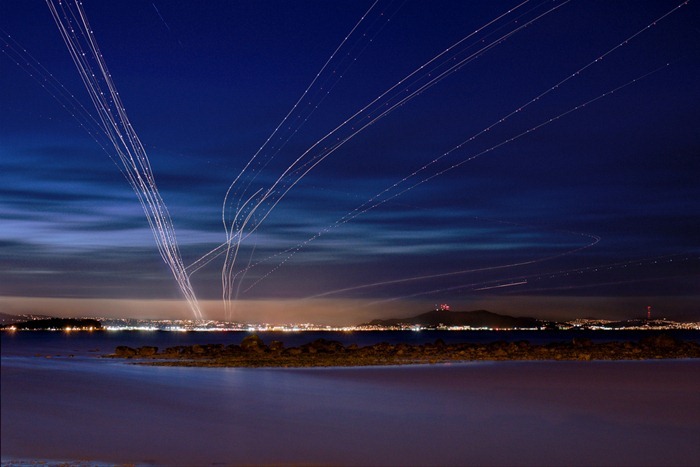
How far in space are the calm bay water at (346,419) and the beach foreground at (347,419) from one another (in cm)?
4

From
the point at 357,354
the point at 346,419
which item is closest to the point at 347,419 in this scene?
the point at 346,419

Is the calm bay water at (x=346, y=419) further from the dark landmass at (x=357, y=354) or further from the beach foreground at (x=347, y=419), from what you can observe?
the dark landmass at (x=357, y=354)

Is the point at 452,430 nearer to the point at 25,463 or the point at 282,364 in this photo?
the point at 25,463

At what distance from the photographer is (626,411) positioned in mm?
26688

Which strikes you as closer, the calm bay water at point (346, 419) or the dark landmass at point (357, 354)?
the calm bay water at point (346, 419)

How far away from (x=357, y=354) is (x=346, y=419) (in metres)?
36.4

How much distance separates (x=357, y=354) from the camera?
200 ft

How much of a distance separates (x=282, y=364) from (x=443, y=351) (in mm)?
19377

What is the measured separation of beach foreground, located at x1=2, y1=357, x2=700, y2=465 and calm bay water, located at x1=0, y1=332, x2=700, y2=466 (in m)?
0.04

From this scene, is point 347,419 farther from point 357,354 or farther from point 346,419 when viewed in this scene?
point 357,354

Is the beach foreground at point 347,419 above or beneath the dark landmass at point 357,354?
beneath

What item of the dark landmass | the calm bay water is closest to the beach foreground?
the calm bay water

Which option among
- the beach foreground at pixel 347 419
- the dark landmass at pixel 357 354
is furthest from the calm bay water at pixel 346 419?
the dark landmass at pixel 357 354

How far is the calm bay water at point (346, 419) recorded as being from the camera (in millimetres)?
18109
